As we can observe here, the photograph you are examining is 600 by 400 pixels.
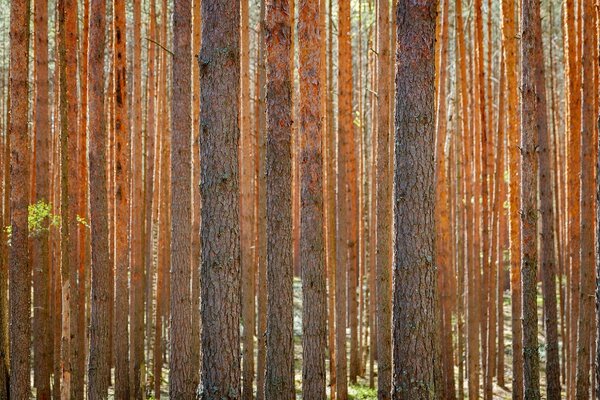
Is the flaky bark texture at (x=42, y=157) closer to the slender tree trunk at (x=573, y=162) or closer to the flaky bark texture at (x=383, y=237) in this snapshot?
the flaky bark texture at (x=383, y=237)

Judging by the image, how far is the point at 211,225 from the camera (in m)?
5.75

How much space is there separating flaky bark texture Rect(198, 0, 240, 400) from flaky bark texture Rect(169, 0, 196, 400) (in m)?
1.82

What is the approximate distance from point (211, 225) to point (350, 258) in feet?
23.0

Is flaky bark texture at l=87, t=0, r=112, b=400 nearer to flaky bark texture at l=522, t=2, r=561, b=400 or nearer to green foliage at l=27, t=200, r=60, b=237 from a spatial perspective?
green foliage at l=27, t=200, r=60, b=237

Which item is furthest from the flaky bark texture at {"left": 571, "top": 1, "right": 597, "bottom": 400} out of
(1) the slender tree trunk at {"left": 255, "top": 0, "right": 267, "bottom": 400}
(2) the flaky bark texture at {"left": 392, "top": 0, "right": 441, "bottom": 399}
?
(2) the flaky bark texture at {"left": 392, "top": 0, "right": 441, "bottom": 399}

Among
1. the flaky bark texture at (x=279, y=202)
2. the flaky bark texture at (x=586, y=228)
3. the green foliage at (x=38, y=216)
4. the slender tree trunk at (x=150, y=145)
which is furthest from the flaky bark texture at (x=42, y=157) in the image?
the flaky bark texture at (x=586, y=228)

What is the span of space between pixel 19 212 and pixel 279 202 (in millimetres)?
3748

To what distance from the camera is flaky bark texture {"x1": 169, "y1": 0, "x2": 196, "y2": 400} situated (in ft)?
24.8

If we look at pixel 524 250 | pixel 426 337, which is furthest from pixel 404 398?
pixel 524 250

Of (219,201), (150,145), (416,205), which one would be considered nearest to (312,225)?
(219,201)

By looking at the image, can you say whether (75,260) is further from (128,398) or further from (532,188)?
(532,188)

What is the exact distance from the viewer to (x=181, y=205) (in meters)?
7.55

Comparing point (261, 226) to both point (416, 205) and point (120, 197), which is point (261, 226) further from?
point (416, 205)

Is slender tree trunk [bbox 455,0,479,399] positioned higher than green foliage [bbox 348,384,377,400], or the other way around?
slender tree trunk [bbox 455,0,479,399]
